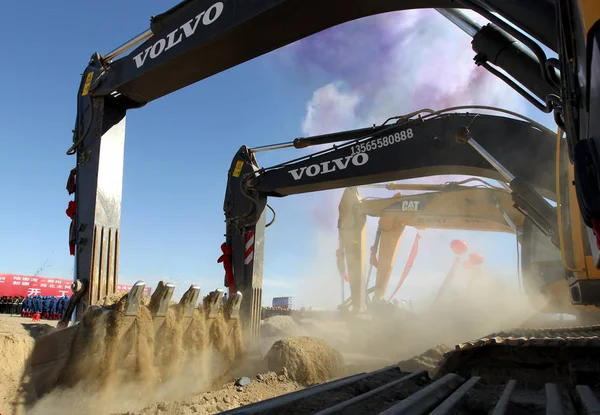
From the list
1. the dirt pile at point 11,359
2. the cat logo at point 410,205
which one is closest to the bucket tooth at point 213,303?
the dirt pile at point 11,359

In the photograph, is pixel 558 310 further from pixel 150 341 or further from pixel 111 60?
pixel 111 60

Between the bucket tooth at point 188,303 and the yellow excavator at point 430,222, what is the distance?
164 inches

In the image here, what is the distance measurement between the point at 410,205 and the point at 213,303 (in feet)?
31.4

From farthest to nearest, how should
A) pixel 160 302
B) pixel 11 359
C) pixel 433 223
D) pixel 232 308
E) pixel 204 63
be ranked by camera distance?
pixel 433 223 → pixel 232 308 → pixel 204 63 → pixel 160 302 → pixel 11 359

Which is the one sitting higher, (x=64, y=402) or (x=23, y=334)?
(x=23, y=334)

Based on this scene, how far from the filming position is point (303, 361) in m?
5.32

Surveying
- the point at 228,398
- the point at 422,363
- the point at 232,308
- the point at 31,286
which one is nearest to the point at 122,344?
the point at 228,398

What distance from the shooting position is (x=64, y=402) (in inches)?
131

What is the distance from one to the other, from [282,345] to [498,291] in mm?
12028

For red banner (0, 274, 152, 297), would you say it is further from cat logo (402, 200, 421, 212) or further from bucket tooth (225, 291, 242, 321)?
bucket tooth (225, 291, 242, 321)

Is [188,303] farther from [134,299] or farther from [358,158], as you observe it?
[358,158]

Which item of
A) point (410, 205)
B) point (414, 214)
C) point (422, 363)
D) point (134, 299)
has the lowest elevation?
point (422, 363)

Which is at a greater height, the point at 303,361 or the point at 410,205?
the point at 410,205

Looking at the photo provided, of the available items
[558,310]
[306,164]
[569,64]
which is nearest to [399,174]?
[306,164]
